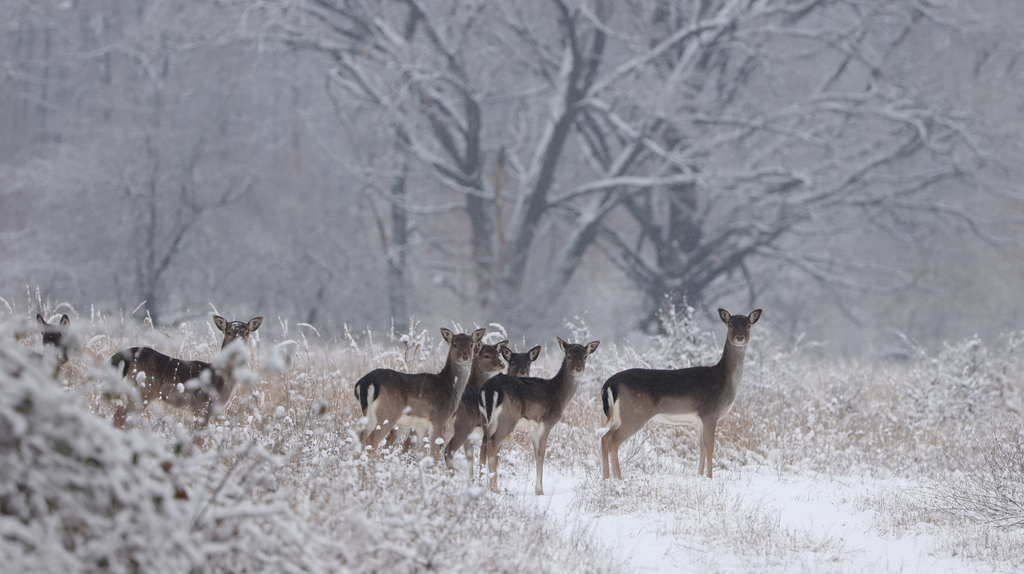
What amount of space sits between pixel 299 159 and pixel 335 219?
242 cm

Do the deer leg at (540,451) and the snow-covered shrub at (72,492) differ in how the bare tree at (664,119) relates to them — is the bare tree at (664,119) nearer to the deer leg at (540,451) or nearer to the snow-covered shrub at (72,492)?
the deer leg at (540,451)

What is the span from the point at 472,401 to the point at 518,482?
70cm

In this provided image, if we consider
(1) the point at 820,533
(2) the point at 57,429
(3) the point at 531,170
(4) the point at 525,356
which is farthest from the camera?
(3) the point at 531,170

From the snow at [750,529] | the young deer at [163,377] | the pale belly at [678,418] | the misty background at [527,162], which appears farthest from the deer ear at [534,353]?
the misty background at [527,162]

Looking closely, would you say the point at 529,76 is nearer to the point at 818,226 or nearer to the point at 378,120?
the point at 378,120

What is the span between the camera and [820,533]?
6340 millimetres

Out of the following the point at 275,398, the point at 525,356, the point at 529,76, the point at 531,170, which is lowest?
the point at 275,398

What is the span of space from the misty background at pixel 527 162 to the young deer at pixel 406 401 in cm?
1357

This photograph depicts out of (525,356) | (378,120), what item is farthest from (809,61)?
(525,356)

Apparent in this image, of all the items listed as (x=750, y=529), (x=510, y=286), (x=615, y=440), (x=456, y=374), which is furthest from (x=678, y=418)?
(x=510, y=286)

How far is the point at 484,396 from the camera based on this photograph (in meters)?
6.73

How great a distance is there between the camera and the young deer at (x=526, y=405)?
6715mm

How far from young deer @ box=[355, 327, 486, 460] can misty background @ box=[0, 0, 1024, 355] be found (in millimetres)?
13567

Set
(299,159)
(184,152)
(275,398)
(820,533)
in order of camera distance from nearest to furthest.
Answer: (820,533) → (275,398) → (184,152) → (299,159)
